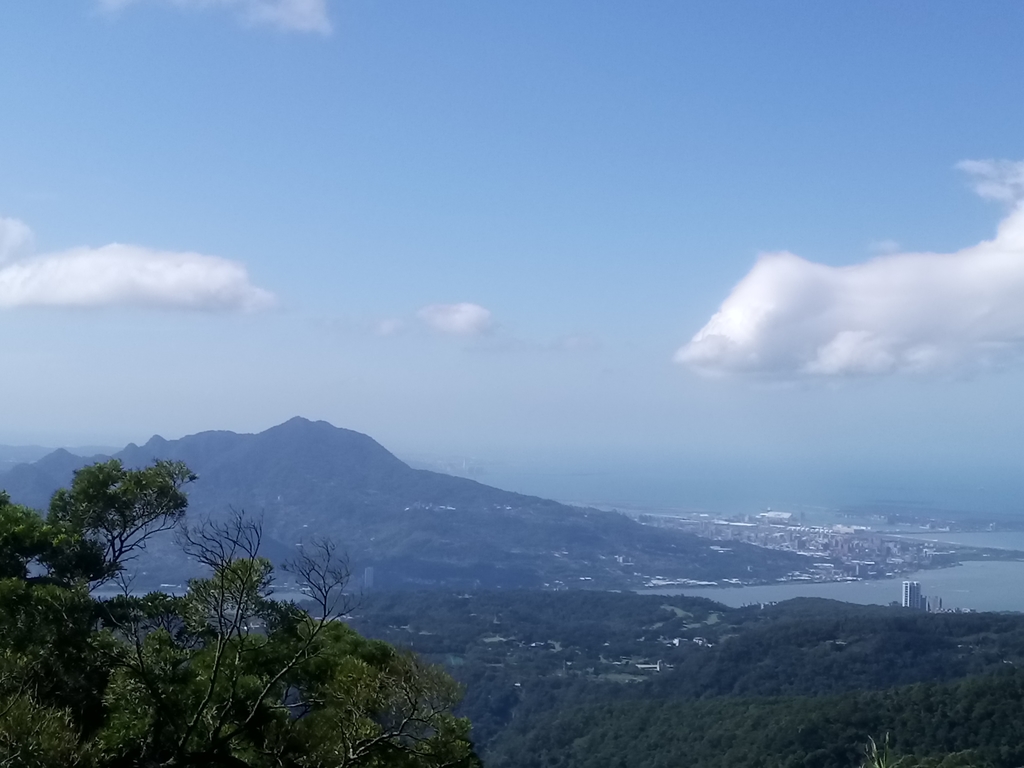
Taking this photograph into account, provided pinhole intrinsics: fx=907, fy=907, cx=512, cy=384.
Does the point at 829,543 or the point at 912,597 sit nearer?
the point at 912,597

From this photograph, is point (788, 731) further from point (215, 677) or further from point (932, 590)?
point (932, 590)

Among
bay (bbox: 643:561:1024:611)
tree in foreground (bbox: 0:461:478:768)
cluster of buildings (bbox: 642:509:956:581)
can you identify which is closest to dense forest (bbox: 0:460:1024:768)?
tree in foreground (bbox: 0:461:478:768)

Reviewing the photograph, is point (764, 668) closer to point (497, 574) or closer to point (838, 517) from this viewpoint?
point (497, 574)

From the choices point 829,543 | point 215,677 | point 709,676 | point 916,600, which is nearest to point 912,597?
point 916,600

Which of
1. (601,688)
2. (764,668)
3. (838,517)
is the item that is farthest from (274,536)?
(838,517)

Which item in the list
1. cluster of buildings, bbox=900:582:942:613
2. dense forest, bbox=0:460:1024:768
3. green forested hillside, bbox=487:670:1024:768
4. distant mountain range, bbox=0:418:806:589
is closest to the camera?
dense forest, bbox=0:460:1024:768

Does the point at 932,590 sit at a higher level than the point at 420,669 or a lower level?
lower

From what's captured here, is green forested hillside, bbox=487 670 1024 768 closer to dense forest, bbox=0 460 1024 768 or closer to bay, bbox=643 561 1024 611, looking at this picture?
dense forest, bbox=0 460 1024 768
